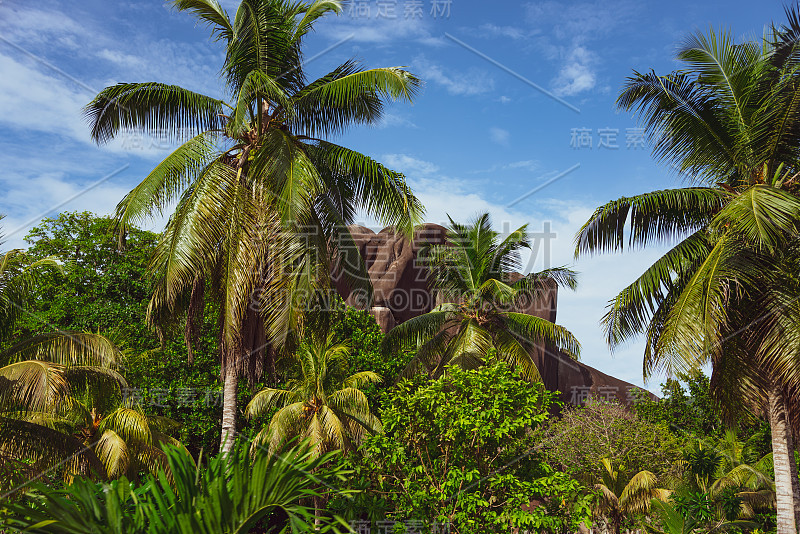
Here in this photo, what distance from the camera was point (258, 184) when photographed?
11.4m

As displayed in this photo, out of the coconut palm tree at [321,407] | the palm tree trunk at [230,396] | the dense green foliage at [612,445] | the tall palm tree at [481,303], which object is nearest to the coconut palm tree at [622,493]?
the dense green foliage at [612,445]

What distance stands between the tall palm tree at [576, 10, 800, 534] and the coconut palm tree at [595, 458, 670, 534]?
952 cm

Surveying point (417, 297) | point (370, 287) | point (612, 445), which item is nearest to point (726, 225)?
point (370, 287)

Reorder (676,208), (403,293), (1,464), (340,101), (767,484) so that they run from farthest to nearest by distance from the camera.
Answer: (403,293) → (767,484) → (676,208) → (340,101) → (1,464)

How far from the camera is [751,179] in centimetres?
1210

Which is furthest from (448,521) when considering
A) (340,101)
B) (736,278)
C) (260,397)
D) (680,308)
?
(260,397)

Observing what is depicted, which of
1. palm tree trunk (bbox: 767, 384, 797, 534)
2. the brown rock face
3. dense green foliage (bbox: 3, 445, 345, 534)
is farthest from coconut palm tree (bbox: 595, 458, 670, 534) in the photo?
dense green foliage (bbox: 3, 445, 345, 534)

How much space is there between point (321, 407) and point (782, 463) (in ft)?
36.1

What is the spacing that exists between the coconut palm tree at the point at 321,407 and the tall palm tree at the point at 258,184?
4672mm

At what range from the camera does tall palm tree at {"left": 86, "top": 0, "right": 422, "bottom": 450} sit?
1077 centimetres

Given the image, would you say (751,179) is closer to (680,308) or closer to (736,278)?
(736,278)

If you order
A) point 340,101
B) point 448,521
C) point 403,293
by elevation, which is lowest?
point 448,521

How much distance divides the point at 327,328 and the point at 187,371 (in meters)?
11.4

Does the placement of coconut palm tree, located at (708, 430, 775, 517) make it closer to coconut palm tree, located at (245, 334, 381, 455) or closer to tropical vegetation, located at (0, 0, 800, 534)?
tropical vegetation, located at (0, 0, 800, 534)
